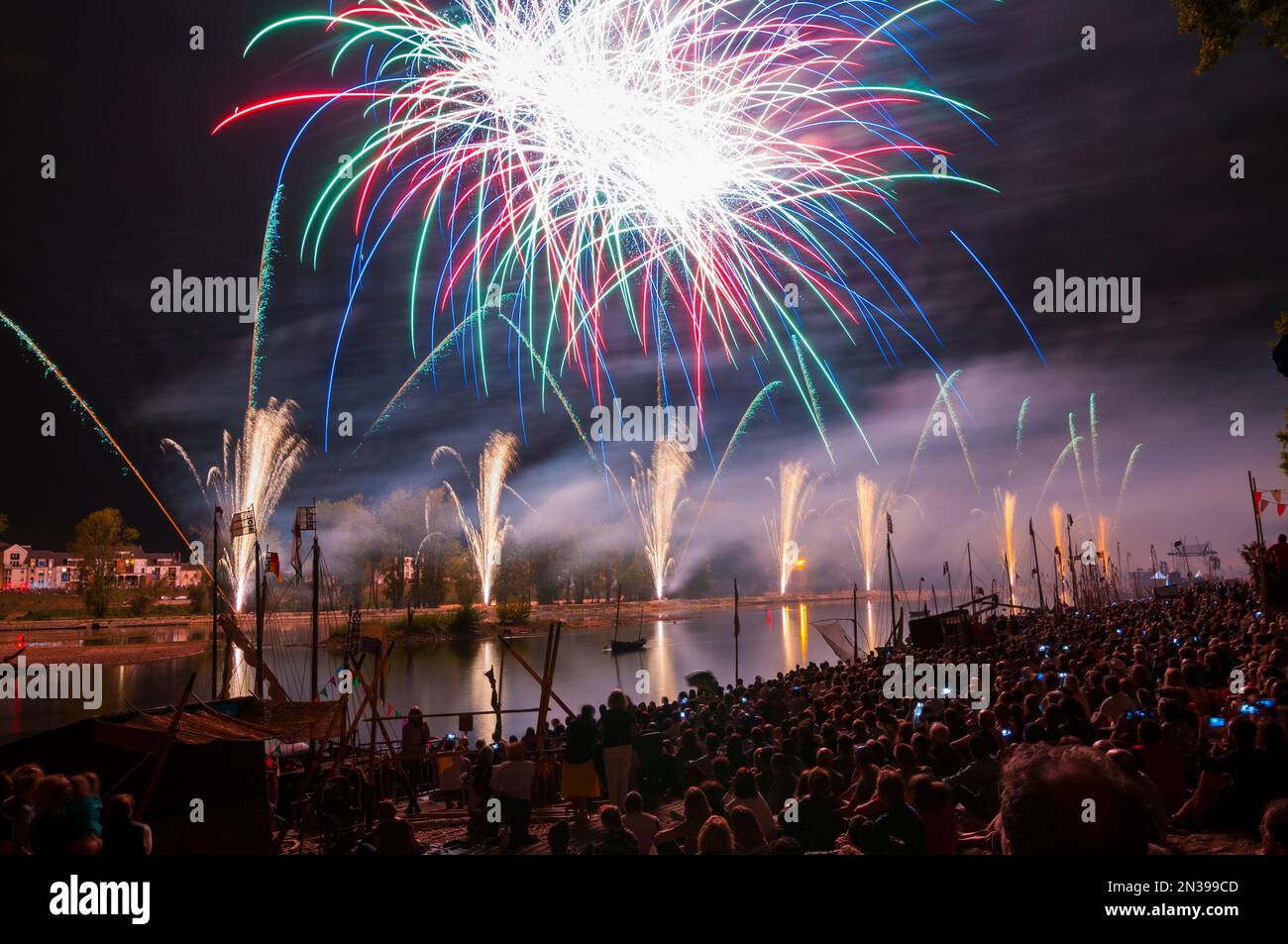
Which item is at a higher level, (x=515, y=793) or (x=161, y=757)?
(x=161, y=757)

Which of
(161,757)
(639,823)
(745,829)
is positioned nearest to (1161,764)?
(745,829)

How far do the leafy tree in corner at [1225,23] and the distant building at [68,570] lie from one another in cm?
11120

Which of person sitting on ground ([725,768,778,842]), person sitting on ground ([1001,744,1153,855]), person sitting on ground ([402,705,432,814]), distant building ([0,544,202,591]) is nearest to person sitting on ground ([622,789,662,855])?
person sitting on ground ([725,768,778,842])

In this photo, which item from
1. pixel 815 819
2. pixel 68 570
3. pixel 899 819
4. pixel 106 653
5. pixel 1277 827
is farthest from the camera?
pixel 68 570

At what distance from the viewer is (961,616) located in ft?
101

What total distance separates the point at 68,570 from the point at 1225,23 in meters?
152

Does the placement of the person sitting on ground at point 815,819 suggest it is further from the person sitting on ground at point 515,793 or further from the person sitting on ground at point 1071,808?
the person sitting on ground at point 1071,808

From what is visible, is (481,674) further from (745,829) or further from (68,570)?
(68,570)

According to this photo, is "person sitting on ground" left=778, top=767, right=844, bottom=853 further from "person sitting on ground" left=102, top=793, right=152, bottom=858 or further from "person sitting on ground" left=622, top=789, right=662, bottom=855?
"person sitting on ground" left=102, top=793, right=152, bottom=858

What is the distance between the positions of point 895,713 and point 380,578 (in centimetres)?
11869

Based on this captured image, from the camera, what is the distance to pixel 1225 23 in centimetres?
1084
